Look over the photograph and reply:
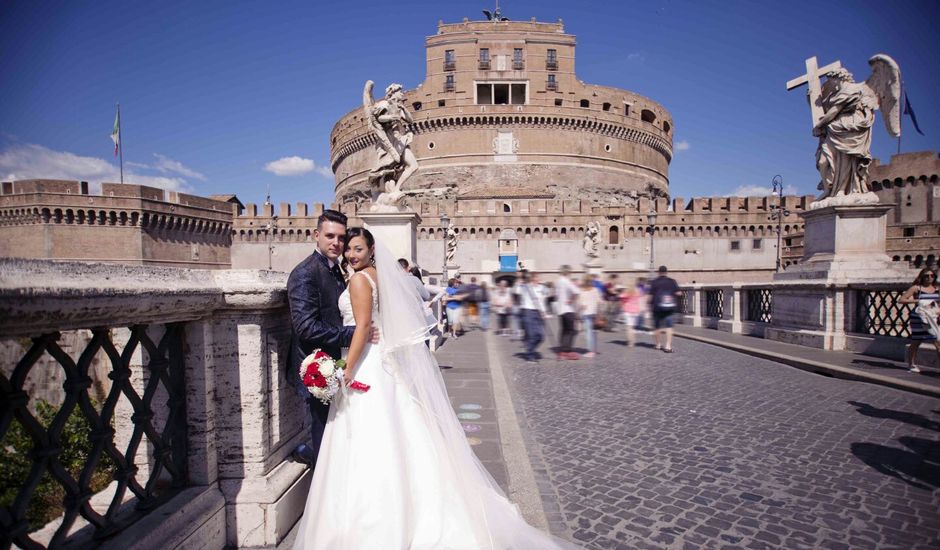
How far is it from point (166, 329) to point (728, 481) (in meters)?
3.46

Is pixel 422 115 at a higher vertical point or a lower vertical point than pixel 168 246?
higher

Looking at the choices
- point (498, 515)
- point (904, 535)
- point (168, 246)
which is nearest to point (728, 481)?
point (904, 535)

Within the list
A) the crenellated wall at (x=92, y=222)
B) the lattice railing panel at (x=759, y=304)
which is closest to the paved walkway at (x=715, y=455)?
the lattice railing panel at (x=759, y=304)

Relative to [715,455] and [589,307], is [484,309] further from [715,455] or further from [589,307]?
[715,455]

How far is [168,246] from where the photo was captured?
3412cm

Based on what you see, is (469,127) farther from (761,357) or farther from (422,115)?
(761,357)

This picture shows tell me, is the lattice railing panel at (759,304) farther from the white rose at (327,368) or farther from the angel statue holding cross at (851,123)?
the white rose at (327,368)

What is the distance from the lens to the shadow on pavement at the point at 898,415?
401cm

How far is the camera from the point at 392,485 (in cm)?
215

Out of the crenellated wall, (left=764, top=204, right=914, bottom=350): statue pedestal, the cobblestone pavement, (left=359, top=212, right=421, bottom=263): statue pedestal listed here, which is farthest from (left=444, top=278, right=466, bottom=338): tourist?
the crenellated wall

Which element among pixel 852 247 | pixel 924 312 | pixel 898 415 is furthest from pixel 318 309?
pixel 852 247

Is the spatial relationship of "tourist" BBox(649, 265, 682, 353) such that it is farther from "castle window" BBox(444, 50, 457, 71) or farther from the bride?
"castle window" BBox(444, 50, 457, 71)

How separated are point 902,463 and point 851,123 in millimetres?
6649

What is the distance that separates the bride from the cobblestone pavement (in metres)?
0.61
